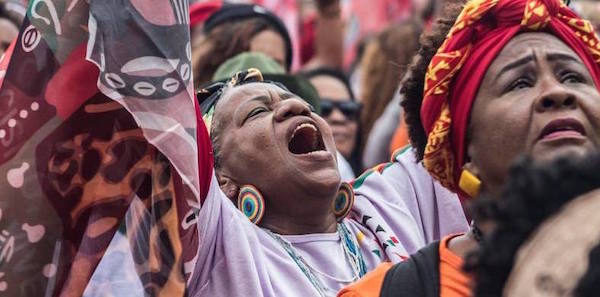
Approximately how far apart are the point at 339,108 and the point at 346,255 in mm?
2675

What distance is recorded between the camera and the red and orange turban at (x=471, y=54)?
105 inches

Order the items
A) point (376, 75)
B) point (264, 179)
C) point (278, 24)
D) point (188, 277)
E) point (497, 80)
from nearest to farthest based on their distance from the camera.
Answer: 1. point (497, 80)
2. point (188, 277)
3. point (264, 179)
4. point (278, 24)
5. point (376, 75)

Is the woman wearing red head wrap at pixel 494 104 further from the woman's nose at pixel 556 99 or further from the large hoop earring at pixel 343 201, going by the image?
the large hoop earring at pixel 343 201

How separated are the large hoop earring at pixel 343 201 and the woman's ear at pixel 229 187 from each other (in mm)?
275

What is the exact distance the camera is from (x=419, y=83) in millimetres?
2994

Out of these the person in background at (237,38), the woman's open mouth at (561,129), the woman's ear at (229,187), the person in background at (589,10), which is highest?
the woman's open mouth at (561,129)

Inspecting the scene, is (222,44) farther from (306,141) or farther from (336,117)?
(306,141)

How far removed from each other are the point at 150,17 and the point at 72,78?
221 millimetres

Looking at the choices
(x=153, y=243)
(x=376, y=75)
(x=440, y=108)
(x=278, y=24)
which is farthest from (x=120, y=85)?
(x=376, y=75)

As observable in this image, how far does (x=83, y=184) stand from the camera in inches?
110

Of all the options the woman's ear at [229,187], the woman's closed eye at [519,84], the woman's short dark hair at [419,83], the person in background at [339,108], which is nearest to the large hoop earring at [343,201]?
Result: the woman's ear at [229,187]

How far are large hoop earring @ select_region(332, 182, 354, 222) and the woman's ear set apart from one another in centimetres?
27

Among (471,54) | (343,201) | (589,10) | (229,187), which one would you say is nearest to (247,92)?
(229,187)

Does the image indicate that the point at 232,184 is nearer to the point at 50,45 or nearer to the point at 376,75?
the point at 50,45
